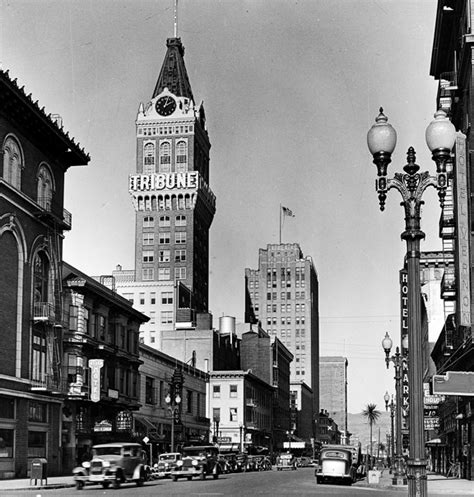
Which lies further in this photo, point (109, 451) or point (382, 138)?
point (109, 451)

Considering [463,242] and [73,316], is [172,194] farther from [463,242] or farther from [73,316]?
[463,242]

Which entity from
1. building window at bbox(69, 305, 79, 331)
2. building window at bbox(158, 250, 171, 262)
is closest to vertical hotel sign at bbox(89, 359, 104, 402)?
building window at bbox(69, 305, 79, 331)

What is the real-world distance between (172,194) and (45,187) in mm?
107377

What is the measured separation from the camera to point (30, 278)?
52625 mm

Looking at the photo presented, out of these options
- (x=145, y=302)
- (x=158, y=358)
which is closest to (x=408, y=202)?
(x=158, y=358)

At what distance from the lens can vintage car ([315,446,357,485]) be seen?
51.9 meters

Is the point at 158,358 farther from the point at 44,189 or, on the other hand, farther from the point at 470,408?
the point at 470,408

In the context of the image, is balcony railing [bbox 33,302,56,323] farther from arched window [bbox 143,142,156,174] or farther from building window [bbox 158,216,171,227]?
arched window [bbox 143,142,156,174]

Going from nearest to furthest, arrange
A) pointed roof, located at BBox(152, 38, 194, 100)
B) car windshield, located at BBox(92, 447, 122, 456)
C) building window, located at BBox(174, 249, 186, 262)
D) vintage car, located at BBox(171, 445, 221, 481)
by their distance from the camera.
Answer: car windshield, located at BBox(92, 447, 122, 456) → vintage car, located at BBox(171, 445, 221, 481) → building window, located at BBox(174, 249, 186, 262) → pointed roof, located at BBox(152, 38, 194, 100)

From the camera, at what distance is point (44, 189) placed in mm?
55875

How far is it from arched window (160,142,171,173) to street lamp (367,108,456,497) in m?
152

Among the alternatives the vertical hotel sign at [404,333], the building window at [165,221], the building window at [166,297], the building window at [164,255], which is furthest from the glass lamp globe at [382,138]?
the building window at [165,221]

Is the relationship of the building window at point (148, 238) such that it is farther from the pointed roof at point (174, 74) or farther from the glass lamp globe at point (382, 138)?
the glass lamp globe at point (382, 138)

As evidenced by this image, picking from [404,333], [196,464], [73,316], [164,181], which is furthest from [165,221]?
[196,464]
